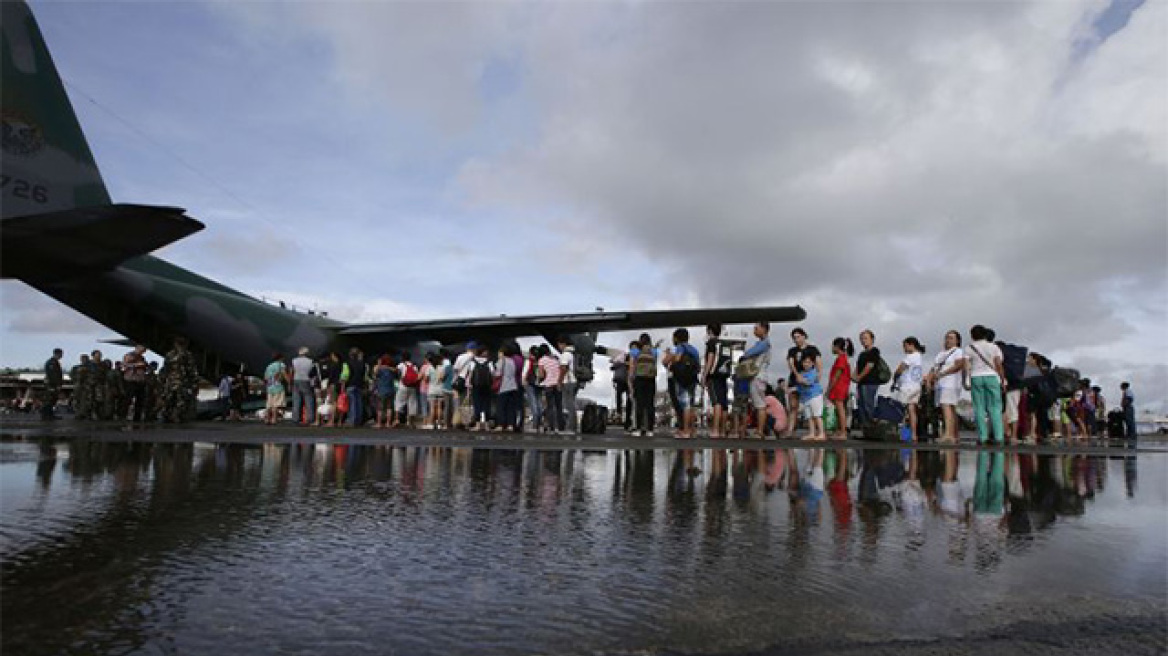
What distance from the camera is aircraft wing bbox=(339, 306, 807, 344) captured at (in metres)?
19.7

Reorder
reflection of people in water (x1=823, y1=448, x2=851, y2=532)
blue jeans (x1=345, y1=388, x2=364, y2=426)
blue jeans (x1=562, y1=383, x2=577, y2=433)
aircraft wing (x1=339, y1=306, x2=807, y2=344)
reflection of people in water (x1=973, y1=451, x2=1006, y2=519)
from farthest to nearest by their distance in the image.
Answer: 1. aircraft wing (x1=339, y1=306, x2=807, y2=344)
2. blue jeans (x1=345, y1=388, x2=364, y2=426)
3. blue jeans (x1=562, y1=383, x2=577, y2=433)
4. reflection of people in water (x1=973, y1=451, x2=1006, y2=519)
5. reflection of people in water (x1=823, y1=448, x2=851, y2=532)

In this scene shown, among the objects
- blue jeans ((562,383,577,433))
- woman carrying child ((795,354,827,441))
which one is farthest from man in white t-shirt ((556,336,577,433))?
woman carrying child ((795,354,827,441))

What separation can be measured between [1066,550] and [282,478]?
4455 millimetres

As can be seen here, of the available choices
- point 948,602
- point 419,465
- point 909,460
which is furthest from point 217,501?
point 909,460

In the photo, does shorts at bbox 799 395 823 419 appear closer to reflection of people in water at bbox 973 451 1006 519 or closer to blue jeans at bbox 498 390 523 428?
reflection of people in water at bbox 973 451 1006 519

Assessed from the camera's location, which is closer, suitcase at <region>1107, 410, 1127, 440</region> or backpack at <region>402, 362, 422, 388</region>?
backpack at <region>402, 362, 422, 388</region>

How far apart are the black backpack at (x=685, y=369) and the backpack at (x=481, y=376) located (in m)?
4.11

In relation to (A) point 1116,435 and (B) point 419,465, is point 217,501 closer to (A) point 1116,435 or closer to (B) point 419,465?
(B) point 419,465

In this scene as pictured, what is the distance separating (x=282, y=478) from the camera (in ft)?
16.1

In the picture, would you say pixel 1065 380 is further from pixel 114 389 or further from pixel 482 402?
pixel 114 389

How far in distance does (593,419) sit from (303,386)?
23.4 feet

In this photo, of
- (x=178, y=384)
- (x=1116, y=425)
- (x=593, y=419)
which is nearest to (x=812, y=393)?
(x=593, y=419)

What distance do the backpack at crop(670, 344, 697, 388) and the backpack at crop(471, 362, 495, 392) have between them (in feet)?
13.5

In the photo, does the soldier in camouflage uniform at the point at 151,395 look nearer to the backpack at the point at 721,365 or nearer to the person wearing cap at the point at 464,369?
the person wearing cap at the point at 464,369
